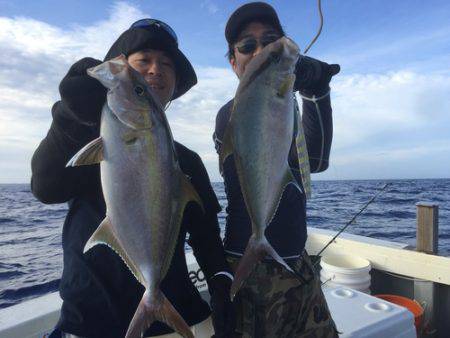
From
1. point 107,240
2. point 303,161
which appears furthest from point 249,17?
point 107,240

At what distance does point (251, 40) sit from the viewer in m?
2.59

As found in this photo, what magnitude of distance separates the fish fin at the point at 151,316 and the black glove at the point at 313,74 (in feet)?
5.05

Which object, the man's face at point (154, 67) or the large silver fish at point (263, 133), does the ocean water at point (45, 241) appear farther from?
the man's face at point (154, 67)

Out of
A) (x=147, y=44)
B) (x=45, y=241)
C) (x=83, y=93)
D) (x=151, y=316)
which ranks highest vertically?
(x=147, y=44)

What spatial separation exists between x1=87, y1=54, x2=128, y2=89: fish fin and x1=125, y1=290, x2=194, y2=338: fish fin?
40.9 inches

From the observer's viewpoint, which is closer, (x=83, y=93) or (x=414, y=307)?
(x=83, y=93)

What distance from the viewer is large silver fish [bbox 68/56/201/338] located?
68.0 inches

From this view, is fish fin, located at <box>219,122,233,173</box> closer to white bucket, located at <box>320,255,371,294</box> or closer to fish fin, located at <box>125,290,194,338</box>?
fish fin, located at <box>125,290,194,338</box>

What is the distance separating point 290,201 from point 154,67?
132 cm

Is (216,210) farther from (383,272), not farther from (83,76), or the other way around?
(383,272)

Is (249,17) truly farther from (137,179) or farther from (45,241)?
(45,241)

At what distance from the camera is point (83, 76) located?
1861mm

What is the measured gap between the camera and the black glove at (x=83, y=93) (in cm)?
181

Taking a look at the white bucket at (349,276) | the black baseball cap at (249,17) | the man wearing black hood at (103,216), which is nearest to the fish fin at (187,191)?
the man wearing black hood at (103,216)
